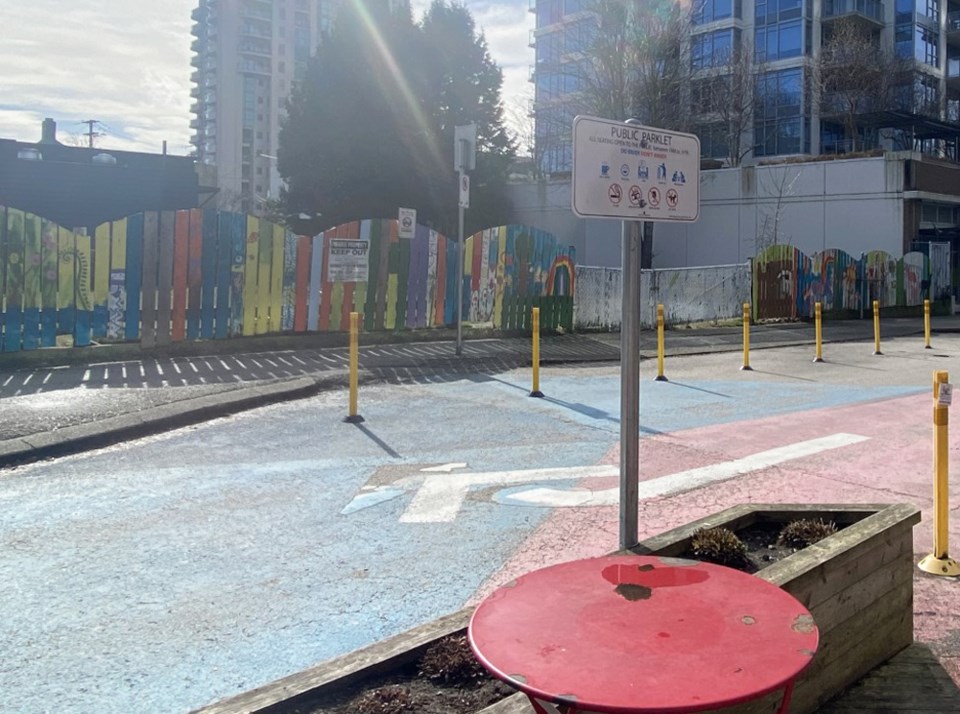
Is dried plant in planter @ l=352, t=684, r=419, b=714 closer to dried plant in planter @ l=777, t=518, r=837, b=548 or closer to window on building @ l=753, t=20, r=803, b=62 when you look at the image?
dried plant in planter @ l=777, t=518, r=837, b=548

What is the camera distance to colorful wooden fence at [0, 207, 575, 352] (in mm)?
12664

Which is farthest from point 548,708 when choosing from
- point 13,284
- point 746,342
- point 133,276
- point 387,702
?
point 746,342

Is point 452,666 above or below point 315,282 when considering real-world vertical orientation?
below

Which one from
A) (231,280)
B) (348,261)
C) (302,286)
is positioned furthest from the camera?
(348,261)

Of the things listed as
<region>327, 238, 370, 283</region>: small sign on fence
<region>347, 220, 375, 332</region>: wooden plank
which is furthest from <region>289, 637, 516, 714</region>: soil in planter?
<region>347, 220, 375, 332</region>: wooden plank

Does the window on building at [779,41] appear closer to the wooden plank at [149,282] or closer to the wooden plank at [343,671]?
the wooden plank at [149,282]

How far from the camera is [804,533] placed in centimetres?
433

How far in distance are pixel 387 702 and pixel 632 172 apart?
2528 mm

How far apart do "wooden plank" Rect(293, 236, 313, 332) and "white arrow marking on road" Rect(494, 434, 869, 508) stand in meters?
9.09

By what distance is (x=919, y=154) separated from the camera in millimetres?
36188

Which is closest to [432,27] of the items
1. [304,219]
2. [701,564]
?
[304,219]

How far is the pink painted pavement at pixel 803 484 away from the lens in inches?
199

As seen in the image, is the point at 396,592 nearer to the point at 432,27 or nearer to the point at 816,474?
the point at 816,474

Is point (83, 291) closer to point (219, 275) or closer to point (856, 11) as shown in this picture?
point (219, 275)
